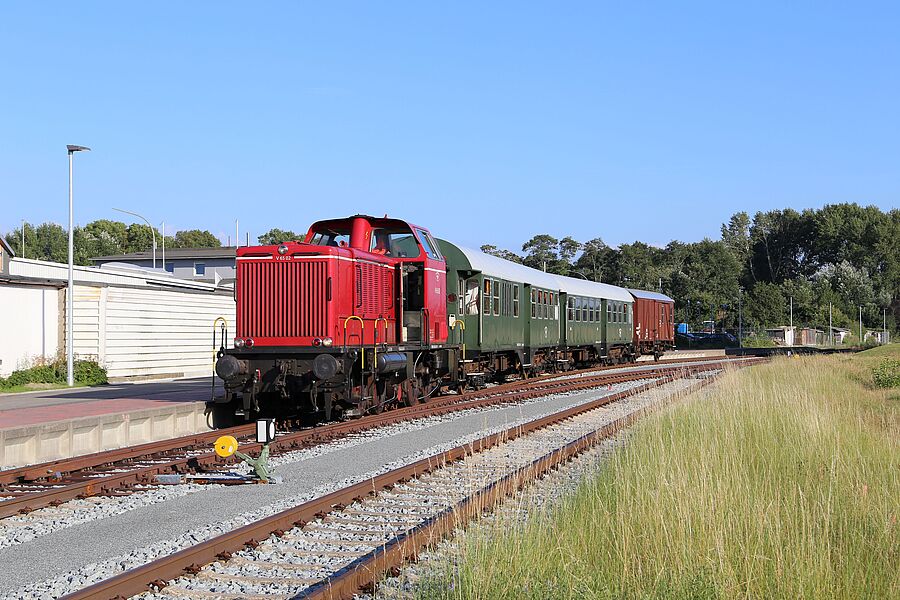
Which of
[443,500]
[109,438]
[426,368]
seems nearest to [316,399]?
[109,438]

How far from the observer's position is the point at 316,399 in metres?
15.5

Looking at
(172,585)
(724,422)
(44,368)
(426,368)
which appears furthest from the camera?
(44,368)

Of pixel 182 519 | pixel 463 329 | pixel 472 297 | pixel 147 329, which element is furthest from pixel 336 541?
pixel 147 329

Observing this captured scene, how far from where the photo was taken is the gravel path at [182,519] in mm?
6592

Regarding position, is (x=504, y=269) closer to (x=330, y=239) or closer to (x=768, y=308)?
(x=330, y=239)

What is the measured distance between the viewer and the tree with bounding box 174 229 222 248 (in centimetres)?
13138

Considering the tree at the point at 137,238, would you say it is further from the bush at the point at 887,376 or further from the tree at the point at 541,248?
the bush at the point at 887,376

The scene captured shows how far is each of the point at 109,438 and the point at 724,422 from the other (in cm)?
915

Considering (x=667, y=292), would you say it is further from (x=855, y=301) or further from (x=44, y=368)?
(x=44, y=368)

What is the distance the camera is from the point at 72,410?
1775cm

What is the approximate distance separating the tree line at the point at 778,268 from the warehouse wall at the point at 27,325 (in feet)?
231

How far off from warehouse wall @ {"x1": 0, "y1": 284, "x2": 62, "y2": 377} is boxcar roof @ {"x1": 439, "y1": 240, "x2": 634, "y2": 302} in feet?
46.8

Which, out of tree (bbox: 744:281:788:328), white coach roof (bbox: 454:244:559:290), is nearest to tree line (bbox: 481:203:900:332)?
tree (bbox: 744:281:788:328)

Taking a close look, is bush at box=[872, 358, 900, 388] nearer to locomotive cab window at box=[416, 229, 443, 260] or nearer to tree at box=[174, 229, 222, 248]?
locomotive cab window at box=[416, 229, 443, 260]
